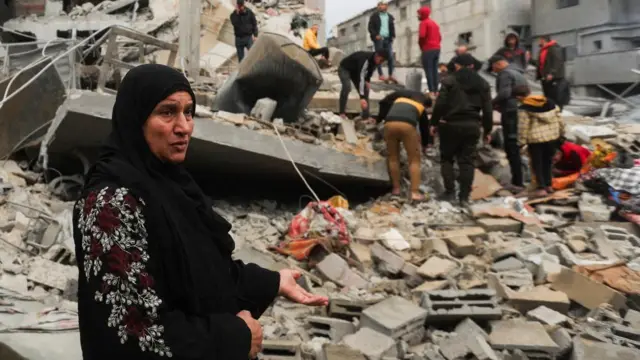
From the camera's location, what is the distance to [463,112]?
21.7 ft

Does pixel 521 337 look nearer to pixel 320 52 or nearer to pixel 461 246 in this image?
pixel 461 246

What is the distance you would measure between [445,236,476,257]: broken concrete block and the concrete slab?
2100 mm

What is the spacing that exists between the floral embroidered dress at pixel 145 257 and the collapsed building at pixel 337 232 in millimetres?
1503

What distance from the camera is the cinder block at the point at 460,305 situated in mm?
3879

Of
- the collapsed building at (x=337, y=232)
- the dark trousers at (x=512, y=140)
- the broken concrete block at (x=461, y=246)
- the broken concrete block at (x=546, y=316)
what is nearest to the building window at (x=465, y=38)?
the collapsed building at (x=337, y=232)

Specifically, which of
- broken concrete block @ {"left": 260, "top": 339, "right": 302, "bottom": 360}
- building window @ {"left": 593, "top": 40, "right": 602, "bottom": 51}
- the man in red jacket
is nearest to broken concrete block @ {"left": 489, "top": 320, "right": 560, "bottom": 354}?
broken concrete block @ {"left": 260, "top": 339, "right": 302, "bottom": 360}

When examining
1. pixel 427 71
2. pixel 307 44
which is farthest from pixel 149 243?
pixel 307 44

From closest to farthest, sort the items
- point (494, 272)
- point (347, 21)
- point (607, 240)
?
point (494, 272) → point (607, 240) → point (347, 21)

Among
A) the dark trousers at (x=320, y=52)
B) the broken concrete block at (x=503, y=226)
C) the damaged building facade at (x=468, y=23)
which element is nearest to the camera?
the broken concrete block at (x=503, y=226)

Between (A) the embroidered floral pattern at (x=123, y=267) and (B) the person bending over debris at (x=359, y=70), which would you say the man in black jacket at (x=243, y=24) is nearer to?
(B) the person bending over debris at (x=359, y=70)

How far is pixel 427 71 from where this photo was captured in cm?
916

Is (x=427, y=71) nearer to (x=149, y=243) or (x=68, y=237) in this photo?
(x=68, y=237)

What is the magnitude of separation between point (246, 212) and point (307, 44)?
7.23m

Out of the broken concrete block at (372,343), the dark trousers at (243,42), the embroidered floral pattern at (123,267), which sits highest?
the dark trousers at (243,42)
